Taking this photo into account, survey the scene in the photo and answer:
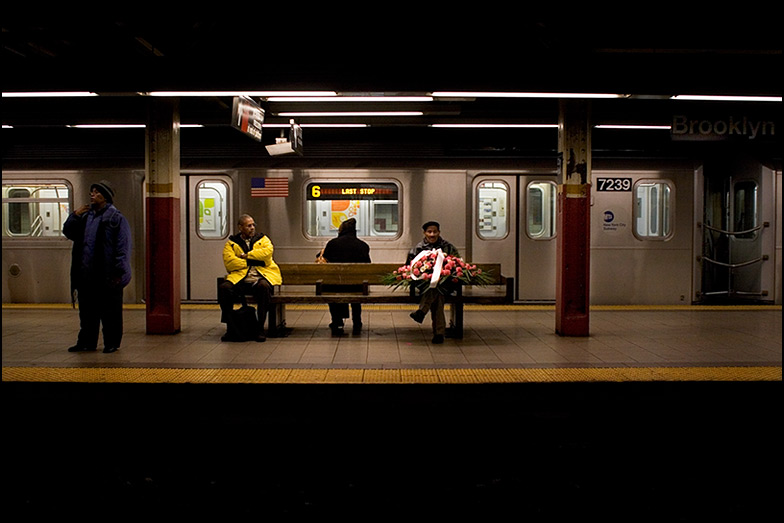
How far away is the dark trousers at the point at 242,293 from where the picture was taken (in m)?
7.60

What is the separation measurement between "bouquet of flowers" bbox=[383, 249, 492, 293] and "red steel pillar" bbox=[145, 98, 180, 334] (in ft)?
9.44

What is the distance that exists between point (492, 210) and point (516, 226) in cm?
48

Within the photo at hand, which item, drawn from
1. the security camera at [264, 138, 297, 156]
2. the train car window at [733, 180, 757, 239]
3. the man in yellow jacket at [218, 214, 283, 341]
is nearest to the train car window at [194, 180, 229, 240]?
the security camera at [264, 138, 297, 156]

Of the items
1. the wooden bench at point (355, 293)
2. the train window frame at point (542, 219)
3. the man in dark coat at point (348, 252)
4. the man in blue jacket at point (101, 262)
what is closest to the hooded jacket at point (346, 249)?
the man in dark coat at point (348, 252)

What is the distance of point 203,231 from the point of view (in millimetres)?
10852

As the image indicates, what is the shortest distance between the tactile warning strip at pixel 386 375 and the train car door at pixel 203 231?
15.4ft

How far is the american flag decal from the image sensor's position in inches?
416

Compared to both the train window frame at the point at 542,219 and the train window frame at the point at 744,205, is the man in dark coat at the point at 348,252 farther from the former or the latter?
the train window frame at the point at 744,205

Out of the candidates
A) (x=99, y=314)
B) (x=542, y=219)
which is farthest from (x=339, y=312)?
(x=542, y=219)

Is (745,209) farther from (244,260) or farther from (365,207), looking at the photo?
(244,260)

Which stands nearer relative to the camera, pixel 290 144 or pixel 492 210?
pixel 290 144
